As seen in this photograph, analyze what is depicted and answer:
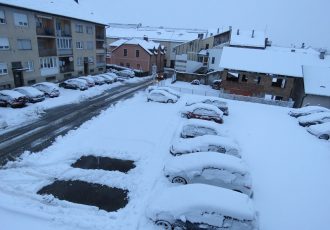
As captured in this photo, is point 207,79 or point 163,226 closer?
point 163,226

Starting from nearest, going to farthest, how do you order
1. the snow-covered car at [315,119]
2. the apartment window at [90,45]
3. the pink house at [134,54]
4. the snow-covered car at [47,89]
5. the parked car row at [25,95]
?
the snow-covered car at [315,119], the parked car row at [25,95], the snow-covered car at [47,89], the apartment window at [90,45], the pink house at [134,54]

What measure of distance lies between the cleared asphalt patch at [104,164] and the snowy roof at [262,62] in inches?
946

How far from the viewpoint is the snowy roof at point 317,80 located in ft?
99.2

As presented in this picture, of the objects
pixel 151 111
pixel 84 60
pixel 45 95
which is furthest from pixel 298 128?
pixel 84 60

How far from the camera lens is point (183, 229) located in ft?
29.6

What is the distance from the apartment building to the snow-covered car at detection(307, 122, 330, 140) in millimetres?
31191

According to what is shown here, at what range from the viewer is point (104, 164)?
45.8 feet

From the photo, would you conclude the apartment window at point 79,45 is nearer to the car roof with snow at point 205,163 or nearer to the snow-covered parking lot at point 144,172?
the snow-covered parking lot at point 144,172

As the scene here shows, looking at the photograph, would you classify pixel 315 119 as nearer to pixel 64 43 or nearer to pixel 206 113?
pixel 206 113

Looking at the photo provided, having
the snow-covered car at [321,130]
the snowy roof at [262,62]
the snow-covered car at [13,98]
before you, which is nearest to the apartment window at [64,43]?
the snow-covered car at [13,98]

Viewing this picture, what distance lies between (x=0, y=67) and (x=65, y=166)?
1972 centimetres

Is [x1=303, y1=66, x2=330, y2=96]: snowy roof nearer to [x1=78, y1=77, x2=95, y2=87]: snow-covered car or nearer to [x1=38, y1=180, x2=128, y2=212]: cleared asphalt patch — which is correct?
[x1=38, y1=180, x2=128, y2=212]: cleared asphalt patch

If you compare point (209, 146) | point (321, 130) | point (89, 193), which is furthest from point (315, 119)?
point (89, 193)

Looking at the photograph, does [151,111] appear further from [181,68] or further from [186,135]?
[181,68]
